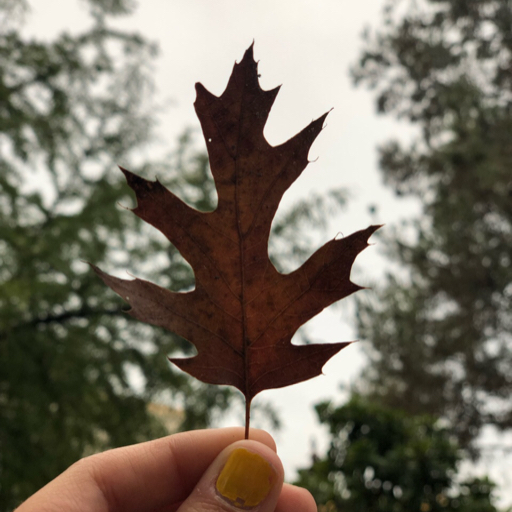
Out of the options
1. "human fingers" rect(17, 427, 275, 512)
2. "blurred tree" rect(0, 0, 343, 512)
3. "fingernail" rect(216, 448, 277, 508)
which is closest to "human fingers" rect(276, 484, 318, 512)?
"human fingers" rect(17, 427, 275, 512)

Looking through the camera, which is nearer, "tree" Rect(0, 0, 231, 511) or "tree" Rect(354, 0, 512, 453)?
"tree" Rect(0, 0, 231, 511)

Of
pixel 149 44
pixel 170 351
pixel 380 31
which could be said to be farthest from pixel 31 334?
pixel 380 31

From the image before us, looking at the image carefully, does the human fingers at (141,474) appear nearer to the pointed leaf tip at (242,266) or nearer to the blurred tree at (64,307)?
the pointed leaf tip at (242,266)

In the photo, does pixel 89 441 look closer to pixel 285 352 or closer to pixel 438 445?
pixel 438 445


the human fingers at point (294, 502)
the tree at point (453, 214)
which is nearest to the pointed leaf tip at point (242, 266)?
the human fingers at point (294, 502)

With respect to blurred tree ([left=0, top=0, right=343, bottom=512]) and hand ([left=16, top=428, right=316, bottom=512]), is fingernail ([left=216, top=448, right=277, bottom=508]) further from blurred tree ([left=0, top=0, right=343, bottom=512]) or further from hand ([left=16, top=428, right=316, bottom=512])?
blurred tree ([left=0, top=0, right=343, bottom=512])
